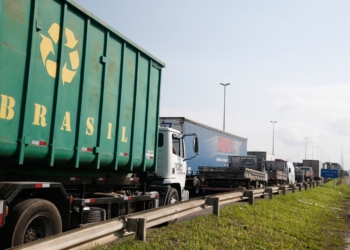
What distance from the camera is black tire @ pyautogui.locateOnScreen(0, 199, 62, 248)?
503cm

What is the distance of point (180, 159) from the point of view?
1112cm

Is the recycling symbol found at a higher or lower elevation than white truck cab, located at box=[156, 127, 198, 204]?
higher

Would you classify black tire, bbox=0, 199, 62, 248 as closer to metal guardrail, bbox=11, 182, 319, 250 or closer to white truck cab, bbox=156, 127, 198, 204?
metal guardrail, bbox=11, 182, 319, 250

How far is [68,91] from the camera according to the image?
20.9ft

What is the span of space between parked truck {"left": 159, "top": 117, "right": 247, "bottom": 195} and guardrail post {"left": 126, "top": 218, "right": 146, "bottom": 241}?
35.4 ft

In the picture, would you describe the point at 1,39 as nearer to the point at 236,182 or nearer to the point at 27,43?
the point at 27,43

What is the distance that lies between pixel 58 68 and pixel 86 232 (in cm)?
266

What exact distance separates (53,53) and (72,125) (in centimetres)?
122

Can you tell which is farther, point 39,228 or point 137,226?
point 137,226

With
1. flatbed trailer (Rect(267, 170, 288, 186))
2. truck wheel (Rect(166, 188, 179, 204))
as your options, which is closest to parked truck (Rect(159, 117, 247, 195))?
flatbed trailer (Rect(267, 170, 288, 186))

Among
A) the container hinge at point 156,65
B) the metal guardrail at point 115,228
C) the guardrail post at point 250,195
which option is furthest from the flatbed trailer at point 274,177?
the container hinge at point 156,65

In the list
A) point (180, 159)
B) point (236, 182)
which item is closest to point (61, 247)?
point (180, 159)

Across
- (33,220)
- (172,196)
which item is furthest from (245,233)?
(33,220)

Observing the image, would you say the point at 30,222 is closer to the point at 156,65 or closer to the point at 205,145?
the point at 156,65
